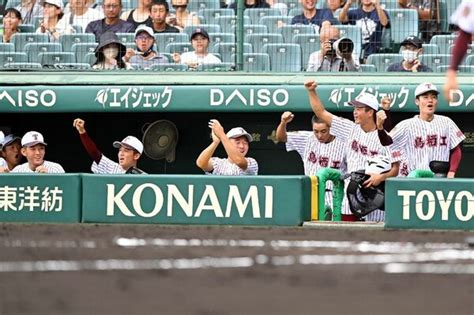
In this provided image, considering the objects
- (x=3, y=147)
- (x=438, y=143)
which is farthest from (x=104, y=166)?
(x=438, y=143)

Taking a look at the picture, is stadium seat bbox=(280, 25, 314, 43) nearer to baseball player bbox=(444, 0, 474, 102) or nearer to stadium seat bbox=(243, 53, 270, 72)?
stadium seat bbox=(243, 53, 270, 72)

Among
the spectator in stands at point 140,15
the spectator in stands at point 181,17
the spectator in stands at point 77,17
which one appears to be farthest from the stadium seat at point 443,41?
the spectator in stands at point 77,17

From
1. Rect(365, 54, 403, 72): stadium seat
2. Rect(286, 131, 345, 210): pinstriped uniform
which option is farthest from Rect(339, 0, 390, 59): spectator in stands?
Rect(286, 131, 345, 210): pinstriped uniform

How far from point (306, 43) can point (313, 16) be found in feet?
1.18

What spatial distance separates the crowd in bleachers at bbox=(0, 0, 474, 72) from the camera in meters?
12.6

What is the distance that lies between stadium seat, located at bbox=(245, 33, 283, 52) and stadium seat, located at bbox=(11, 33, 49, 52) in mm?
2453

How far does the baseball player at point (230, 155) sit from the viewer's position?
11359mm

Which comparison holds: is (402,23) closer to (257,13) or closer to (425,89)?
(257,13)

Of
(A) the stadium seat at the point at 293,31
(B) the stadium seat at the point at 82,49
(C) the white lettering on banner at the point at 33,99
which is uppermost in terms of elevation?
(A) the stadium seat at the point at 293,31

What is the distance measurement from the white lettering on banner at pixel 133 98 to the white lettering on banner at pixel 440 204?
12.0ft

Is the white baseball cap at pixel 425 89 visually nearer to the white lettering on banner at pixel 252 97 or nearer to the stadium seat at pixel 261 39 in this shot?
the white lettering on banner at pixel 252 97

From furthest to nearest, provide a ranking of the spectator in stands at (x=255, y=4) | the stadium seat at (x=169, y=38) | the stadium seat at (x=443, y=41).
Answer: the spectator in stands at (x=255, y=4) < the stadium seat at (x=169, y=38) < the stadium seat at (x=443, y=41)

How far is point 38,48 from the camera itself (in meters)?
13.4

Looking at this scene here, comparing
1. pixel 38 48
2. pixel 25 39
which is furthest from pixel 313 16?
pixel 25 39
